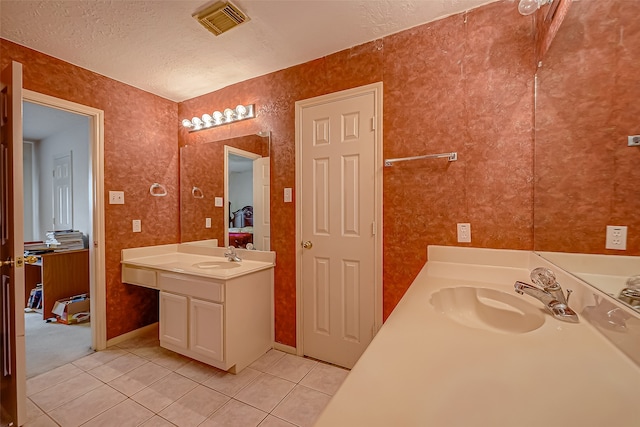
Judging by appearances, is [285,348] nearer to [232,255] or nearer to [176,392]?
[176,392]

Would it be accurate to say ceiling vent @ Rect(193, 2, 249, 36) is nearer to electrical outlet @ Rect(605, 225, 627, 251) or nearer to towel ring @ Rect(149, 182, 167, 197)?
towel ring @ Rect(149, 182, 167, 197)

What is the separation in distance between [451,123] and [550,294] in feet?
3.69

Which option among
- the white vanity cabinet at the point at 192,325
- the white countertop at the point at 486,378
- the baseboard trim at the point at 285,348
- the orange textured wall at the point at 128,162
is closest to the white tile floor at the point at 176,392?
the baseboard trim at the point at 285,348

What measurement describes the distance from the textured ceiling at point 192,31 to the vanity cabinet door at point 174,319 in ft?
6.16

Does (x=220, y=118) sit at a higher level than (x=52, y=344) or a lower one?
higher

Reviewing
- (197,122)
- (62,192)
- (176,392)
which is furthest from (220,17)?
(62,192)

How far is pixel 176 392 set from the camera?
1.76m

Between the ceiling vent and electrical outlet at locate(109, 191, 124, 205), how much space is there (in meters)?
1.65

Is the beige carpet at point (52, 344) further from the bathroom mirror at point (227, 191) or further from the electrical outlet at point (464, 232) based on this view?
the electrical outlet at point (464, 232)

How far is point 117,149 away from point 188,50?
1148mm

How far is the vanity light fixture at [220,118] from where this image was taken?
2.38 meters

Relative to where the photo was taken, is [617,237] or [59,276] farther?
[59,276]

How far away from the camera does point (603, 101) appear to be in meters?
0.95

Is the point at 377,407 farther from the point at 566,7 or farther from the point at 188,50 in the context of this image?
the point at 188,50
